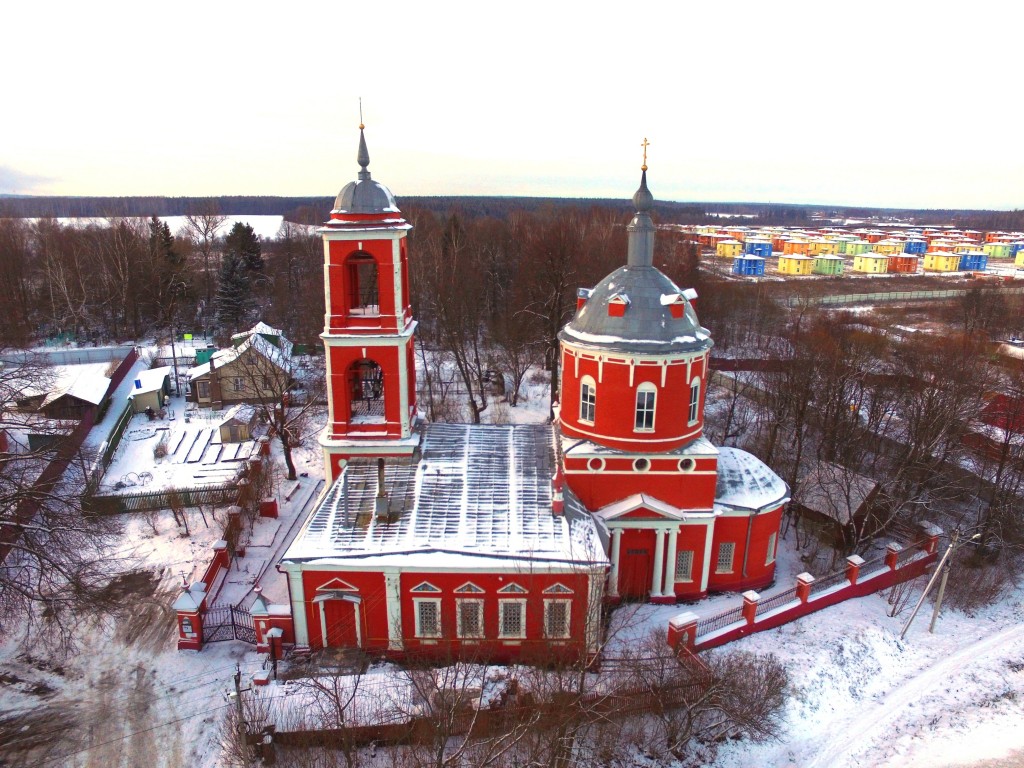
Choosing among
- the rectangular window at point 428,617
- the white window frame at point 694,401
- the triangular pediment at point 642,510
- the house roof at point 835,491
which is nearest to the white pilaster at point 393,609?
the rectangular window at point 428,617

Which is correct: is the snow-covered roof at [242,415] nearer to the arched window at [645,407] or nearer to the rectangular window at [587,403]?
the rectangular window at [587,403]

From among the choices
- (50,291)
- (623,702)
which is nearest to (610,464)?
(623,702)

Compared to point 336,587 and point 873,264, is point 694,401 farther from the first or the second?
point 873,264

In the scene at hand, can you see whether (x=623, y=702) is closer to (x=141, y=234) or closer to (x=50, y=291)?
(x=50, y=291)

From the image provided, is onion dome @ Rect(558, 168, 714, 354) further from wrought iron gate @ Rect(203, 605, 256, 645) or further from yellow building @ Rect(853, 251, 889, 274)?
yellow building @ Rect(853, 251, 889, 274)

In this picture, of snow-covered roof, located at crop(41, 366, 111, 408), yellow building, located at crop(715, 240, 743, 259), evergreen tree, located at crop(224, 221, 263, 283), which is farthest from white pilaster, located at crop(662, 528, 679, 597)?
yellow building, located at crop(715, 240, 743, 259)

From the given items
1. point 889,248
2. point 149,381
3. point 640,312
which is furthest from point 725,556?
point 889,248
